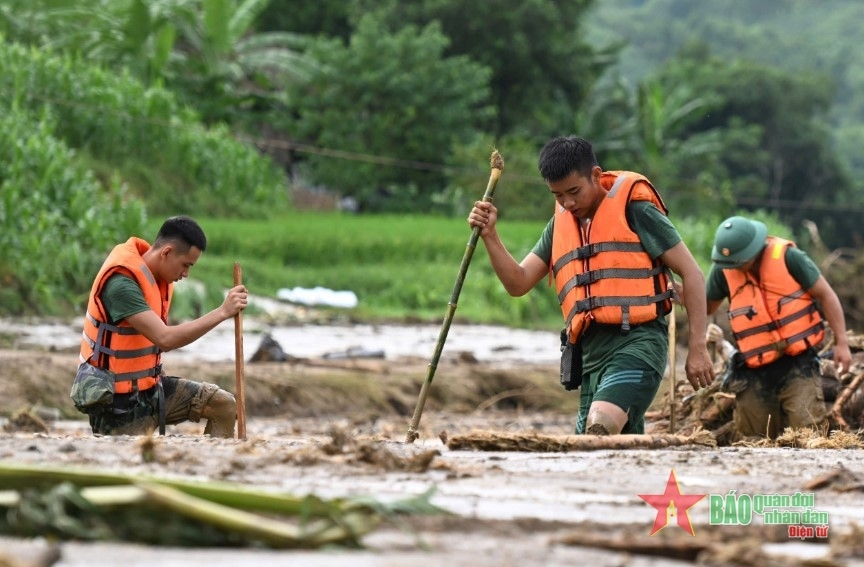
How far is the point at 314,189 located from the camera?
37844mm

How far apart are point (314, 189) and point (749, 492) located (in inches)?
1300

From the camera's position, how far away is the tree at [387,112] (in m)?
35.6

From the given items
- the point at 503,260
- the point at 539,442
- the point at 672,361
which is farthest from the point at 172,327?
the point at 672,361

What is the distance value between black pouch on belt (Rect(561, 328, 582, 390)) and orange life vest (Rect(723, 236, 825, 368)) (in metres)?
2.08

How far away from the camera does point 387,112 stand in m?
36.1

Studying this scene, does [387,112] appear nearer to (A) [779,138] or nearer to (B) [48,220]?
(B) [48,220]

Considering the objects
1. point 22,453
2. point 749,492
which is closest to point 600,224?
point 749,492

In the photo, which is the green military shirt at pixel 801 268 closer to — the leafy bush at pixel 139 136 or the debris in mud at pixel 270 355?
the debris in mud at pixel 270 355

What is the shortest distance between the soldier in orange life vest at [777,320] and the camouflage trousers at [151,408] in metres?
3.24

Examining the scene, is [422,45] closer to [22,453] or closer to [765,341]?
[765,341]

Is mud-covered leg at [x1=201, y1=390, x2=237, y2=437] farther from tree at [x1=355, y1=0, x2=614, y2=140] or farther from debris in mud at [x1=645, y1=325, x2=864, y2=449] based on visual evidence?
tree at [x1=355, y1=0, x2=614, y2=140]

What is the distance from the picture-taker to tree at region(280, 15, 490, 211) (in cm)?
3562

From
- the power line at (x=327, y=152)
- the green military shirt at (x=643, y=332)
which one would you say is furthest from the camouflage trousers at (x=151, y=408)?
the power line at (x=327, y=152)

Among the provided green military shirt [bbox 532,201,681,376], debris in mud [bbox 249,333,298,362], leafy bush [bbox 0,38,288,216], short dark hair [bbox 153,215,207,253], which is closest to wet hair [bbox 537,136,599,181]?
green military shirt [bbox 532,201,681,376]
